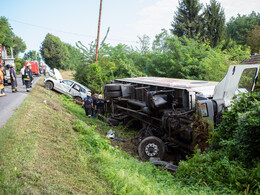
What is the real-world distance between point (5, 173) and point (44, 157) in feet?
3.28

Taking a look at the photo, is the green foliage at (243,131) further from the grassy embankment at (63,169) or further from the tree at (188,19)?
the tree at (188,19)

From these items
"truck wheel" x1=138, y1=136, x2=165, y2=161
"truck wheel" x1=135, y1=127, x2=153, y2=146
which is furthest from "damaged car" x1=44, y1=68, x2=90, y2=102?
"truck wheel" x1=138, y1=136, x2=165, y2=161

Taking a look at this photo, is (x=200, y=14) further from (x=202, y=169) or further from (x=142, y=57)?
(x=202, y=169)

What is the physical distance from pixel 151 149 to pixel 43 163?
3940 millimetres

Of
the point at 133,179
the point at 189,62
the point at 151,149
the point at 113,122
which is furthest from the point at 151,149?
the point at 189,62

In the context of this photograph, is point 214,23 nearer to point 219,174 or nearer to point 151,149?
point 151,149

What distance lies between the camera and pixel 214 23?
121ft

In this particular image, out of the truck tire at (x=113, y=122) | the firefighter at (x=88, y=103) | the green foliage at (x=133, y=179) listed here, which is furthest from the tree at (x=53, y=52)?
the green foliage at (x=133, y=179)

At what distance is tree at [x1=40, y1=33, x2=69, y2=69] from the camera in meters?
50.8

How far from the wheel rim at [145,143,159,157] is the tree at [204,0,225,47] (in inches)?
1263

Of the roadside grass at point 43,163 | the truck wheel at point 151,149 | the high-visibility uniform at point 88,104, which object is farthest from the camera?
the high-visibility uniform at point 88,104

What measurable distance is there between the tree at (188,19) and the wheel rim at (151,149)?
1338 inches

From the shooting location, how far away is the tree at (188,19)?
127 feet

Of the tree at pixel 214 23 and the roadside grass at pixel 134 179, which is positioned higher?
the tree at pixel 214 23
